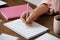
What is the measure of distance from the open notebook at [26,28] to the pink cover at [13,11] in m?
0.10

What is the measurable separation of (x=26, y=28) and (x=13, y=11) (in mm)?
325

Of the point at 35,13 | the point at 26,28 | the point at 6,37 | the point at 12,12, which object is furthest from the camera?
the point at 12,12

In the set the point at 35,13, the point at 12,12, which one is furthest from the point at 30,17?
the point at 12,12

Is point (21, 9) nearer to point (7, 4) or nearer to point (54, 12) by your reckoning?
point (7, 4)

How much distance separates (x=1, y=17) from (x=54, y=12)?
0.48 m

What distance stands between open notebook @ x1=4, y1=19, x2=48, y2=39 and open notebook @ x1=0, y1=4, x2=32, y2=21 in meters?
0.09

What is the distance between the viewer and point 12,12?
1.50 m

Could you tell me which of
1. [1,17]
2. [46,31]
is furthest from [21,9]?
[46,31]

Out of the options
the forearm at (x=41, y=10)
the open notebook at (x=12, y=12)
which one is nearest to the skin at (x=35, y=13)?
the forearm at (x=41, y=10)

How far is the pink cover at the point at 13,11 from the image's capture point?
1.44 meters

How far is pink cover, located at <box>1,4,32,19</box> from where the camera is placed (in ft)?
4.72

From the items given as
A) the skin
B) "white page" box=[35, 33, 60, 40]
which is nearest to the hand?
the skin

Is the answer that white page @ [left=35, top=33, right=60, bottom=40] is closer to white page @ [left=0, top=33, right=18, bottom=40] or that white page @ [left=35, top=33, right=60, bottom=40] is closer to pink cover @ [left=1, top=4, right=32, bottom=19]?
white page @ [left=0, top=33, right=18, bottom=40]

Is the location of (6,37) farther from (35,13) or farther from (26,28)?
(35,13)
